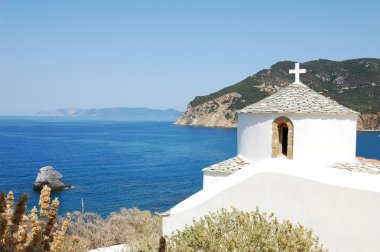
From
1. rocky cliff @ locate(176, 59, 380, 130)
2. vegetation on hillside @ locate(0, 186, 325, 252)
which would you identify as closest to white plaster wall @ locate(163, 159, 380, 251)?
vegetation on hillside @ locate(0, 186, 325, 252)

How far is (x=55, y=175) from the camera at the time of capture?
4812 centimetres

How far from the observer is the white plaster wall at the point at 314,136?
1155 centimetres

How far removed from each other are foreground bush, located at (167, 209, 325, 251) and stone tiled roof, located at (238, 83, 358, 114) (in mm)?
5220

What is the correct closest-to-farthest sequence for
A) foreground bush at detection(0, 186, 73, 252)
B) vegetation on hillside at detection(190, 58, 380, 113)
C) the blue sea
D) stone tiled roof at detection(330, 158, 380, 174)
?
foreground bush at detection(0, 186, 73, 252)
stone tiled roof at detection(330, 158, 380, 174)
the blue sea
vegetation on hillside at detection(190, 58, 380, 113)

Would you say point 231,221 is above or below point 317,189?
below

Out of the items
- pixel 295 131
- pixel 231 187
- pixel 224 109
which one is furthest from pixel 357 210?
pixel 224 109

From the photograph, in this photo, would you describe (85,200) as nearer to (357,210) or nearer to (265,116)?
(265,116)

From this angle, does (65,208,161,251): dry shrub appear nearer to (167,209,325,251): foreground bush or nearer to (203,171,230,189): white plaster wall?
(203,171,230,189): white plaster wall

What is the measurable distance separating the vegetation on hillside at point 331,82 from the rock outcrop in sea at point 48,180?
100915mm

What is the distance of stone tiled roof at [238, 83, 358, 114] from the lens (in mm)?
11625

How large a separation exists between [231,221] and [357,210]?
2.26 meters

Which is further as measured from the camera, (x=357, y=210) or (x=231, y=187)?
(x=231, y=187)

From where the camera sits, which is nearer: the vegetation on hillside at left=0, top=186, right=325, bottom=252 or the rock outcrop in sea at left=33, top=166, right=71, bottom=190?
the vegetation on hillside at left=0, top=186, right=325, bottom=252

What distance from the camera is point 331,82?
153750 millimetres
